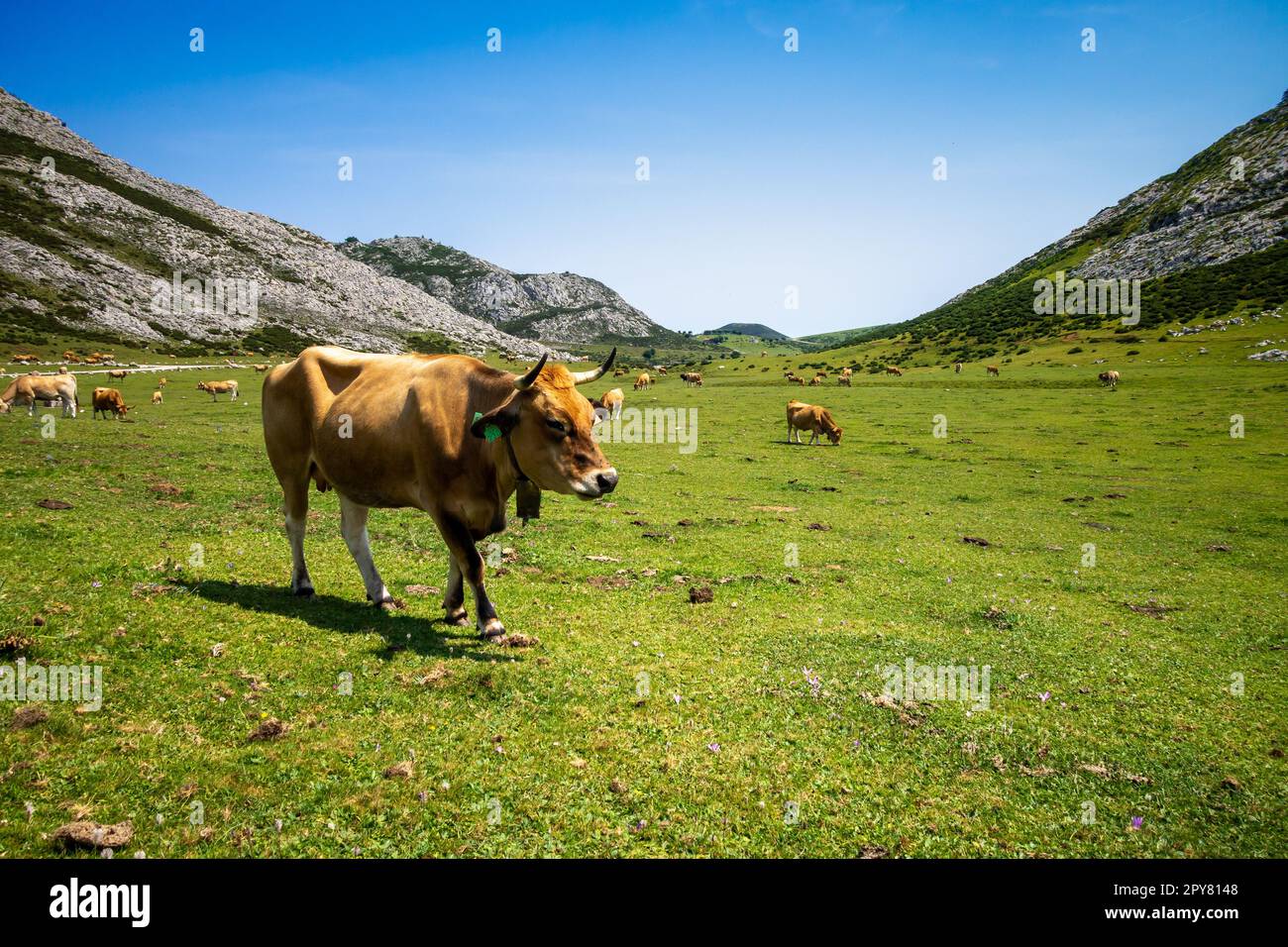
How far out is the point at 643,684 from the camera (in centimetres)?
776

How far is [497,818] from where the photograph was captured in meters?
5.06

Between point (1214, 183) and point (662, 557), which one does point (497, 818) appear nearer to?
point (662, 557)

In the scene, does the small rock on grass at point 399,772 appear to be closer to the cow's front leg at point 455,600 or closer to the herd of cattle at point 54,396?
the cow's front leg at point 455,600

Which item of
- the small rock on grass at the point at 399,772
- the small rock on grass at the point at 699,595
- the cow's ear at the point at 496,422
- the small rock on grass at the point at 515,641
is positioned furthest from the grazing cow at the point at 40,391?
the small rock on grass at the point at 399,772

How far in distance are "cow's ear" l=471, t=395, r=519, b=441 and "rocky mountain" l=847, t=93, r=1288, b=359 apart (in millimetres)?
95947

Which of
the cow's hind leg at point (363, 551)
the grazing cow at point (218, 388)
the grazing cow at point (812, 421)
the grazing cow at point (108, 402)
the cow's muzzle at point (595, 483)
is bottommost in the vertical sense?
the cow's hind leg at point (363, 551)

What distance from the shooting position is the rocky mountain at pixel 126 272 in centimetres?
11825

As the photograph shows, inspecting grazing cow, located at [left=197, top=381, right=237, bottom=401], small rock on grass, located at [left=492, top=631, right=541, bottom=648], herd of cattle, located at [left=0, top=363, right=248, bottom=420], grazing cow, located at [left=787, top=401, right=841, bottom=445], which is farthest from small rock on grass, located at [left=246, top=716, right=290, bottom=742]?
grazing cow, located at [left=197, top=381, right=237, bottom=401]

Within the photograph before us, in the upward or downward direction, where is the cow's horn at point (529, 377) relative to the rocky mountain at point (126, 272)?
downward

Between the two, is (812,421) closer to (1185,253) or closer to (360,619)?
(360,619)

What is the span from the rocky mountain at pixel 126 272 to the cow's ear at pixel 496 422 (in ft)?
431

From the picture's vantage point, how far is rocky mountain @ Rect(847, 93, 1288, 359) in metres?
93.8

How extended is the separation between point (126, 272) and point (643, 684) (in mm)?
181505
